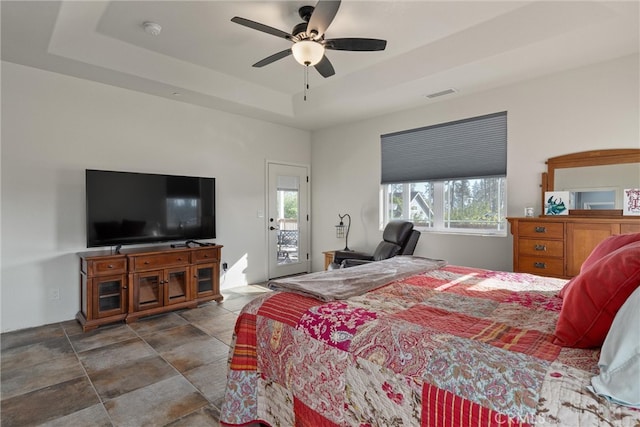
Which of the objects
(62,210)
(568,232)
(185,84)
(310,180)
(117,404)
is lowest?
(117,404)

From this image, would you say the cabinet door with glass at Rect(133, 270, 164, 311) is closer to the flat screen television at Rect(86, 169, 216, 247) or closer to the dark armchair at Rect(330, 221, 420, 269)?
the flat screen television at Rect(86, 169, 216, 247)

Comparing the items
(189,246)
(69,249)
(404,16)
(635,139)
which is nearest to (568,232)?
(635,139)

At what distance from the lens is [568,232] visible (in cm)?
303

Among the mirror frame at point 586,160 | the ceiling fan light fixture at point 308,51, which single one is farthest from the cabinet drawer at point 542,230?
the ceiling fan light fixture at point 308,51

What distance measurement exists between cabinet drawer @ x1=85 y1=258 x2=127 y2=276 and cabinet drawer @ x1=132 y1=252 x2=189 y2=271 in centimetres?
11

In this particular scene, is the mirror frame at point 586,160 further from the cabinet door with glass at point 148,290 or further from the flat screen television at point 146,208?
the cabinet door with glass at point 148,290

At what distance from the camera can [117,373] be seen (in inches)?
97.2

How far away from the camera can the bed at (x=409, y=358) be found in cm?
99

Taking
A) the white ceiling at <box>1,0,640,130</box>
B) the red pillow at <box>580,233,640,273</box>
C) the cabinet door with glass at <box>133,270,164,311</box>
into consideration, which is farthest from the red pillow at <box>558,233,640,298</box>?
the cabinet door with glass at <box>133,270,164,311</box>

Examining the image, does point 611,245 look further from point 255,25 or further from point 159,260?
point 159,260

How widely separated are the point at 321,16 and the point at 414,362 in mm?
2208

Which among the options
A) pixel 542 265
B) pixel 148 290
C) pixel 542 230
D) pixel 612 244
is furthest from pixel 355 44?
pixel 148 290

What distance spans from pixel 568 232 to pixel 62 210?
16.3 ft

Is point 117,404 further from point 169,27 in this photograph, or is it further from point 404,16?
point 404,16
